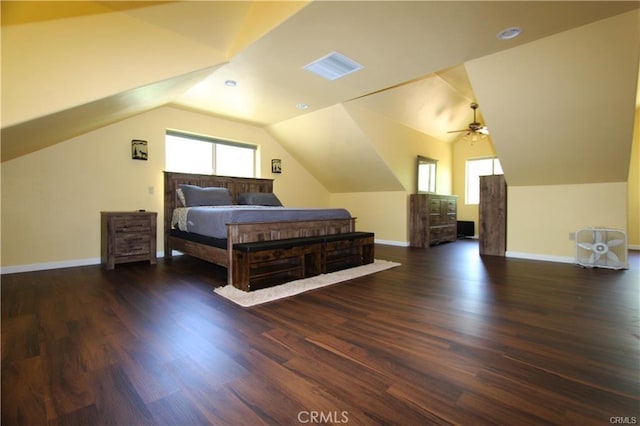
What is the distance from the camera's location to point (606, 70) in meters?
2.93

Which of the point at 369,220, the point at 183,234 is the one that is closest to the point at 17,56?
the point at 183,234

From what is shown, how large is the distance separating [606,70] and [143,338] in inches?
183

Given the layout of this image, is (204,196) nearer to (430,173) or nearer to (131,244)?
(131,244)

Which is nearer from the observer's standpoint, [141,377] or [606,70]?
[141,377]

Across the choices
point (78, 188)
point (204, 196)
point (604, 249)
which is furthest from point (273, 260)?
point (604, 249)

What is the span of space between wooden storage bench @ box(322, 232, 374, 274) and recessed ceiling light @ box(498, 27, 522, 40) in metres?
2.60

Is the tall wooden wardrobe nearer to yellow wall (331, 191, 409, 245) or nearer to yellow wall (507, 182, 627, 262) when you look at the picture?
yellow wall (507, 182, 627, 262)

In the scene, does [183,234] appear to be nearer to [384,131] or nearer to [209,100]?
[209,100]

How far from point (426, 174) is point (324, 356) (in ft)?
19.4

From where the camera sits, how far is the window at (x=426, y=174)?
6564mm

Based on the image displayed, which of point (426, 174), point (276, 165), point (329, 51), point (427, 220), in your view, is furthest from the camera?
point (426, 174)

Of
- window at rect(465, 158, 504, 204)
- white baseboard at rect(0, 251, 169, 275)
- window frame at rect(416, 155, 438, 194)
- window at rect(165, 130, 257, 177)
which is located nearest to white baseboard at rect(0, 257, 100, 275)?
white baseboard at rect(0, 251, 169, 275)

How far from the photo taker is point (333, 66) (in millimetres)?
3406

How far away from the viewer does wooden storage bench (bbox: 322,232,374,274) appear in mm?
3666
